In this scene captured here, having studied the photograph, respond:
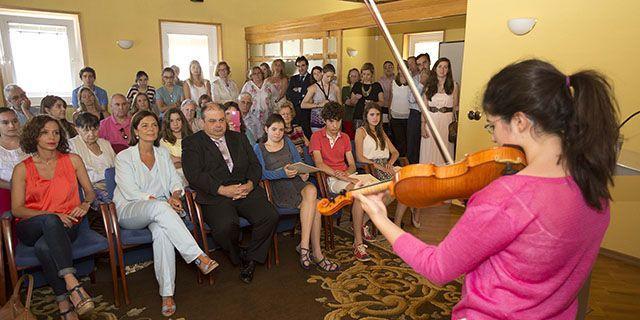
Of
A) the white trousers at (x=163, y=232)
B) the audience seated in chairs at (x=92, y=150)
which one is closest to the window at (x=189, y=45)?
the audience seated in chairs at (x=92, y=150)

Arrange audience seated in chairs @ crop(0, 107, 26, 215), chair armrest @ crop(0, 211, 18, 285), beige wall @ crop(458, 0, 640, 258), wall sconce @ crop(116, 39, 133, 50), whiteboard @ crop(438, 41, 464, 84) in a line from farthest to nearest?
wall sconce @ crop(116, 39, 133, 50) < whiteboard @ crop(438, 41, 464, 84) < beige wall @ crop(458, 0, 640, 258) < audience seated in chairs @ crop(0, 107, 26, 215) < chair armrest @ crop(0, 211, 18, 285)

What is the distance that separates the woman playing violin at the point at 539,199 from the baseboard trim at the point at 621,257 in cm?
309

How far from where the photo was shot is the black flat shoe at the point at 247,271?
2999 mm

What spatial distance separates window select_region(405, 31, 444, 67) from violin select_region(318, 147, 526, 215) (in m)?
8.58

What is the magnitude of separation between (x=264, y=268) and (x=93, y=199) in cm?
131

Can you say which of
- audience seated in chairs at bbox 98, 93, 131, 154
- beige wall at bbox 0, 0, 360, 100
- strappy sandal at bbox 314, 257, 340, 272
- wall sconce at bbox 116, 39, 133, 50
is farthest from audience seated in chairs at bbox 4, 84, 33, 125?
strappy sandal at bbox 314, 257, 340, 272

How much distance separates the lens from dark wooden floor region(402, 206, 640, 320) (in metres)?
2.69

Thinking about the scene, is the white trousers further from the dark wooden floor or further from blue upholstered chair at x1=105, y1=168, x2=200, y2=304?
the dark wooden floor

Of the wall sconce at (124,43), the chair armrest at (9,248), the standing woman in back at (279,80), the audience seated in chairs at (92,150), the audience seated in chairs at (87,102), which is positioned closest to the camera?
the chair armrest at (9,248)

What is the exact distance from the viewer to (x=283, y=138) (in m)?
3.78

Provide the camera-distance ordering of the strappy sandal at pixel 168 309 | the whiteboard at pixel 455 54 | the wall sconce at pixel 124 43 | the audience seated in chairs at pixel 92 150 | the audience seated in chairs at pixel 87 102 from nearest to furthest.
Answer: the strappy sandal at pixel 168 309 → the audience seated in chairs at pixel 92 150 → the audience seated in chairs at pixel 87 102 → the whiteboard at pixel 455 54 → the wall sconce at pixel 124 43

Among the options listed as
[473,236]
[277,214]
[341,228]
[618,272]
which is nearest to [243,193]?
[277,214]

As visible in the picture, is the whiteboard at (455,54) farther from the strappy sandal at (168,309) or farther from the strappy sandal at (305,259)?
the strappy sandal at (168,309)

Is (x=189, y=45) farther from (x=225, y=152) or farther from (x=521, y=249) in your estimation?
(x=521, y=249)
